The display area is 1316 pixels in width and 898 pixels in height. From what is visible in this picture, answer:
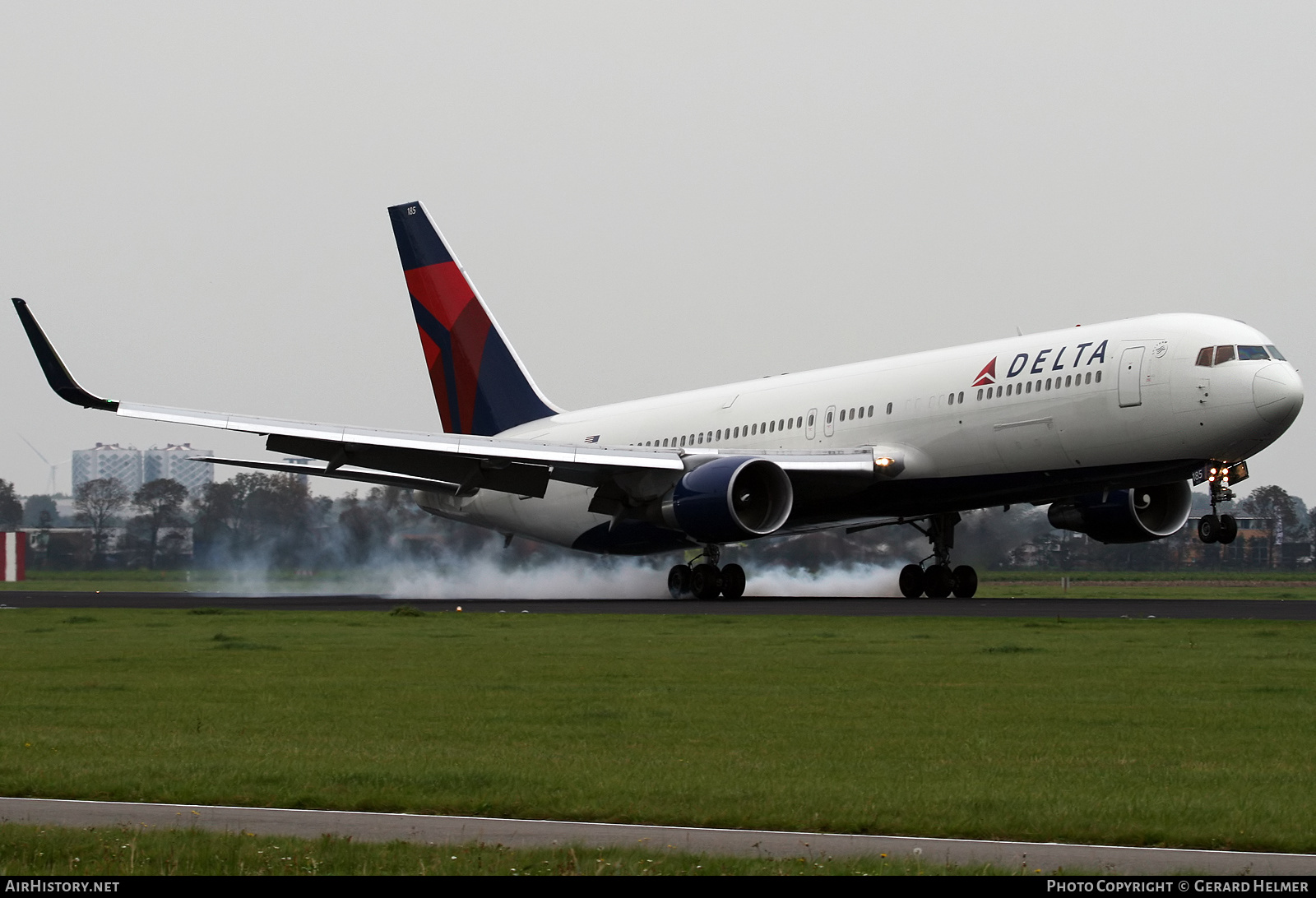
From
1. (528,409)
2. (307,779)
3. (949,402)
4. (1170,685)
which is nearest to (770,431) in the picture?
(949,402)

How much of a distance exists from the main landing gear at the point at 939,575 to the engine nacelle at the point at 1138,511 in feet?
10.3

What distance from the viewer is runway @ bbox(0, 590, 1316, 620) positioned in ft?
96.9

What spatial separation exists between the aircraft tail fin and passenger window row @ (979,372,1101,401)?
16410 mm

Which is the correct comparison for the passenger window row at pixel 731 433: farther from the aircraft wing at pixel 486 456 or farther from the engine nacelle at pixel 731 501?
the engine nacelle at pixel 731 501

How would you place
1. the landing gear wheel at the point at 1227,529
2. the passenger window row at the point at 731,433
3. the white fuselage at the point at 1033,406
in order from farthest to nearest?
1. the passenger window row at the point at 731,433
2. the white fuselage at the point at 1033,406
3. the landing gear wheel at the point at 1227,529

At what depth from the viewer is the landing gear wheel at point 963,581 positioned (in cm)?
3897

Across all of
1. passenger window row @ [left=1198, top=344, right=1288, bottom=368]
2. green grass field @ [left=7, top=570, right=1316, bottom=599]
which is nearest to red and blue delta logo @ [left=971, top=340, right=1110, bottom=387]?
passenger window row @ [left=1198, top=344, right=1288, bottom=368]

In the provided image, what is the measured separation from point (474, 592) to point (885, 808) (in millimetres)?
38563

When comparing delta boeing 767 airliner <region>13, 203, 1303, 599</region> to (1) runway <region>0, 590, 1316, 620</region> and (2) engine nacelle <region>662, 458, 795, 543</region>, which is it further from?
(1) runway <region>0, 590, 1316, 620</region>

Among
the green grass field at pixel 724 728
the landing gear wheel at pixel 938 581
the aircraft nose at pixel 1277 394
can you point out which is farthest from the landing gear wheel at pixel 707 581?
the aircraft nose at pixel 1277 394

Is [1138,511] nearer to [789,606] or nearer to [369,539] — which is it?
[789,606]

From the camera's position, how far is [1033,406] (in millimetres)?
32344

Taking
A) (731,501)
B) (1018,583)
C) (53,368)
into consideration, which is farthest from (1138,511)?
(1018,583)
